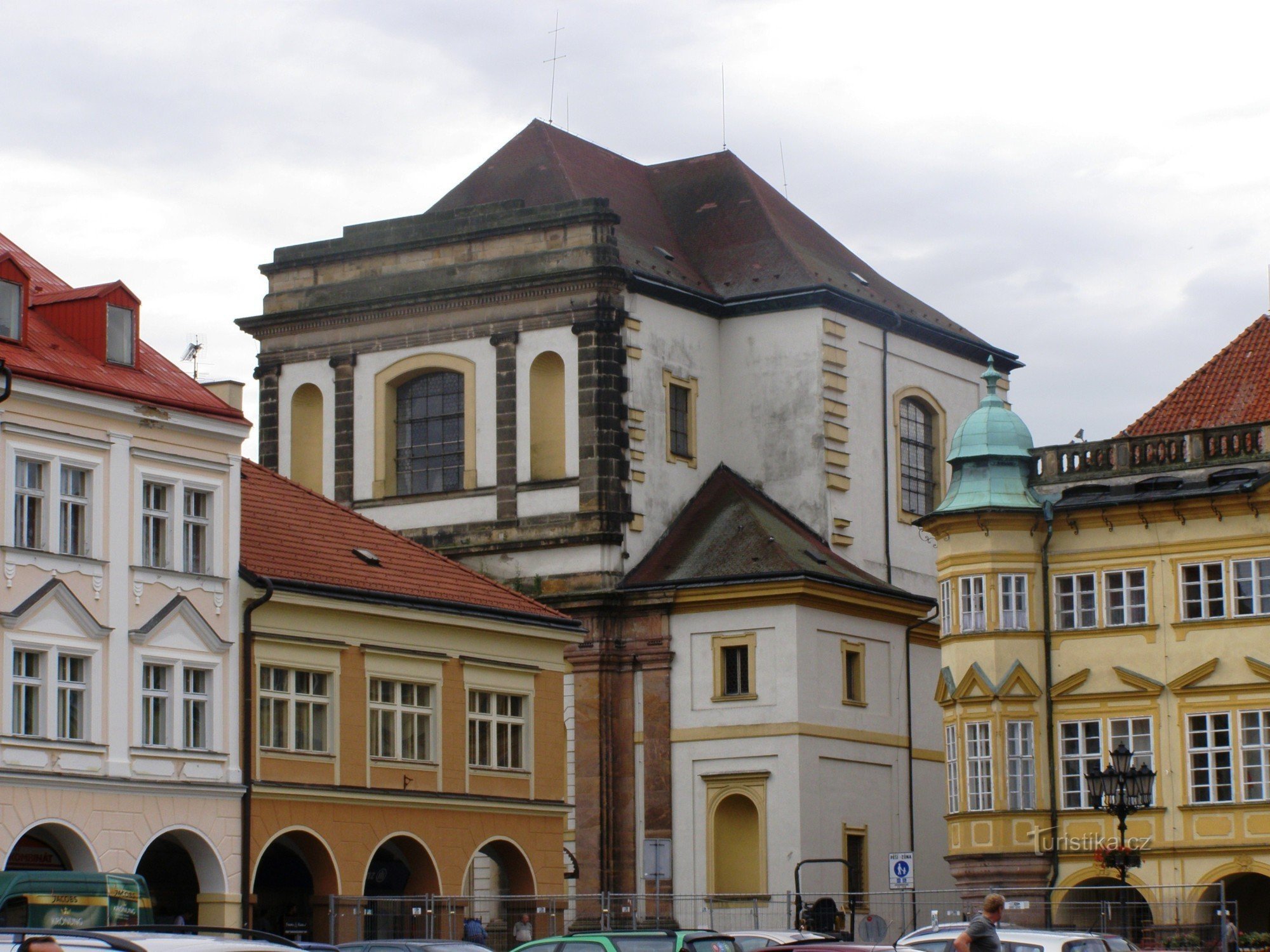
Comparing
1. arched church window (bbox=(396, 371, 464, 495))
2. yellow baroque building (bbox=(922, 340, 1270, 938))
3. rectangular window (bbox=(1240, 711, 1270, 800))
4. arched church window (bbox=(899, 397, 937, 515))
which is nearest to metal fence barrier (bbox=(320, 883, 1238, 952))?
yellow baroque building (bbox=(922, 340, 1270, 938))

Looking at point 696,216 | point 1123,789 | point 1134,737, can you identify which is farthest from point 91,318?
point 696,216

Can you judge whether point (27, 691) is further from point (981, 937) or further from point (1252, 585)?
point (1252, 585)

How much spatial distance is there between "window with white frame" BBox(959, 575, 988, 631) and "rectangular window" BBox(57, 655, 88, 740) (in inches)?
828

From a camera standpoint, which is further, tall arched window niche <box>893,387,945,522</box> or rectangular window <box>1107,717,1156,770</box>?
tall arched window niche <box>893,387,945,522</box>

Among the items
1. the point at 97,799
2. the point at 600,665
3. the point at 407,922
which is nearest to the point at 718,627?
the point at 600,665

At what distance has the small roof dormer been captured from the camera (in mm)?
42938

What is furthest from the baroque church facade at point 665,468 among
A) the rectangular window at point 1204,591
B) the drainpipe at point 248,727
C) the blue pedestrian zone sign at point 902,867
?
the drainpipe at point 248,727

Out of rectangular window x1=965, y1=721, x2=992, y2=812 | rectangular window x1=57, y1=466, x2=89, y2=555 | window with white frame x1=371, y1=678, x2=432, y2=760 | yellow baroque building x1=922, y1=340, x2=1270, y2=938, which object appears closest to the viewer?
rectangular window x1=57, y1=466, x2=89, y2=555

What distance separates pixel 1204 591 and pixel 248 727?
69.0 feet

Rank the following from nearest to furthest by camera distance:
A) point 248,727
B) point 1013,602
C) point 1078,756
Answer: point 248,727, point 1078,756, point 1013,602

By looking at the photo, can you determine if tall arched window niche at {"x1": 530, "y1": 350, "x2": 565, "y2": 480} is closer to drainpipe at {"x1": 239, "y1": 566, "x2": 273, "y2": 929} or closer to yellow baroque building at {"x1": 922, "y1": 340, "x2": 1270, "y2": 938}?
yellow baroque building at {"x1": 922, "y1": 340, "x2": 1270, "y2": 938}

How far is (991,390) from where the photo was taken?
57438mm

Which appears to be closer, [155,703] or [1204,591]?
[155,703]

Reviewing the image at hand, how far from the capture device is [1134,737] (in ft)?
172
